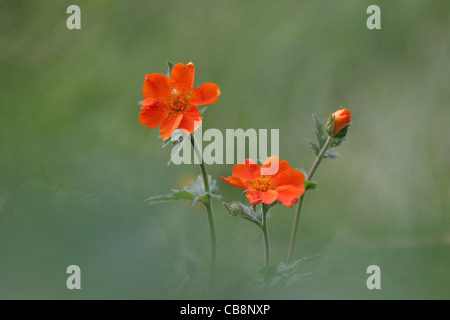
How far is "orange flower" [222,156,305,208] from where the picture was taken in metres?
0.48

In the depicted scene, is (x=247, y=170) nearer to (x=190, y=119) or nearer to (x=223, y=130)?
(x=190, y=119)

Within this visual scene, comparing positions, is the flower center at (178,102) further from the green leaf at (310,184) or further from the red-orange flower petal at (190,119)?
the green leaf at (310,184)

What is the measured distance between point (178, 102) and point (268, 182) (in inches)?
4.9

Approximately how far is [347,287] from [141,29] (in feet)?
3.34

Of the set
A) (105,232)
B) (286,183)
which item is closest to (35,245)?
(105,232)

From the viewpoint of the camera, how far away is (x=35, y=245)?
0.41 meters

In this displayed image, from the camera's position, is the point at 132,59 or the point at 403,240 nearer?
the point at 403,240

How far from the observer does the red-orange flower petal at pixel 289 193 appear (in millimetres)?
470

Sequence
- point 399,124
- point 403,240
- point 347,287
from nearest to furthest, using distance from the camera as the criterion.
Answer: point 347,287 → point 403,240 → point 399,124

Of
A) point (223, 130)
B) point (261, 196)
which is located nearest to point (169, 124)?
point (261, 196)

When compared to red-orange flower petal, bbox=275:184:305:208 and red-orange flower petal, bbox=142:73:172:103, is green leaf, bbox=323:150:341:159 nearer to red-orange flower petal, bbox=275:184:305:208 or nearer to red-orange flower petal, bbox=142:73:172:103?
red-orange flower petal, bbox=275:184:305:208

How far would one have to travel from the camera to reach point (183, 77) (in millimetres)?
513

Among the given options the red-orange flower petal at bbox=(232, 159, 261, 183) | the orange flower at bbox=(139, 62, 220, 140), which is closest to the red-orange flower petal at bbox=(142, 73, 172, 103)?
the orange flower at bbox=(139, 62, 220, 140)
